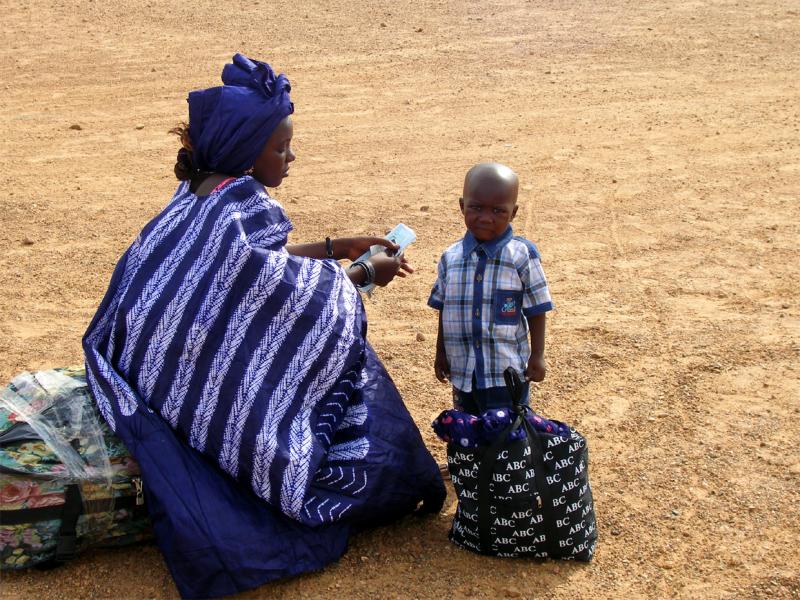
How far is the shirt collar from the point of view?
3559 millimetres

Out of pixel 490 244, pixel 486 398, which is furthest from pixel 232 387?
pixel 490 244

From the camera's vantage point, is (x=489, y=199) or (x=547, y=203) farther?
(x=547, y=203)

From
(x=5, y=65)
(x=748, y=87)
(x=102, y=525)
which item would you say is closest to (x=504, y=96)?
(x=748, y=87)

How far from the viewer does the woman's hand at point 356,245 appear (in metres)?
3.96

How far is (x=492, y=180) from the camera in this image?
346cm

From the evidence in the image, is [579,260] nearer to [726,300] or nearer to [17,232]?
[726,300]

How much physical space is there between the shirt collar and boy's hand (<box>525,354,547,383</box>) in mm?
409

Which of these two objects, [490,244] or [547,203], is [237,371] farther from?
[547,203]

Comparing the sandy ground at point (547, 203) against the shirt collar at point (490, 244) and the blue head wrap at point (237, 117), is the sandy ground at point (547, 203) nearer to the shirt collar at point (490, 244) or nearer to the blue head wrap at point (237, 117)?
the shirt collar at point (490, 244)

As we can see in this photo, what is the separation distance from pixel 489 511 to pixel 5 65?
929 centimetres

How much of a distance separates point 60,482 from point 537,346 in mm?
1720

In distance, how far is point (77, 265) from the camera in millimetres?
6254

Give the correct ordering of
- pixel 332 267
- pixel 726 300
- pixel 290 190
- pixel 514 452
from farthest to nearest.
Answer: pixel 290 190 → pixel 726 300 → pixel 332 267 → pixel 514 452

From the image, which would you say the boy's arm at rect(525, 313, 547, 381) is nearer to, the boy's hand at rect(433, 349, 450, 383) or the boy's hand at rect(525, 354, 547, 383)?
the boy's hand at rect(525, 354, 547, 383)
